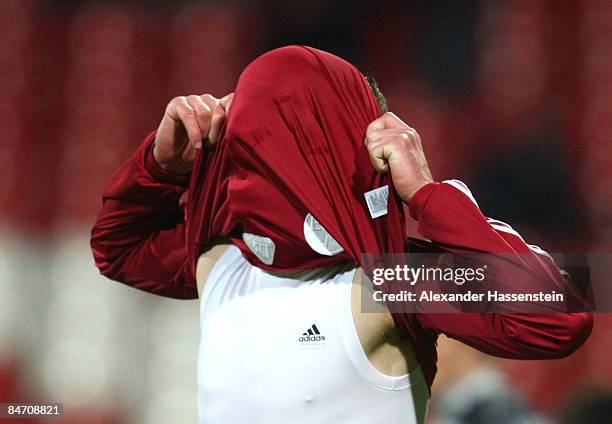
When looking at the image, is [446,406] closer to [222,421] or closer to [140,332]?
[140,332]

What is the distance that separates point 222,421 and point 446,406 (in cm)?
65

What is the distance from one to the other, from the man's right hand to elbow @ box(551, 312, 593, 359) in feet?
1.02

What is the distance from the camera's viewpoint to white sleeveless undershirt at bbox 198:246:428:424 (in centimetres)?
61

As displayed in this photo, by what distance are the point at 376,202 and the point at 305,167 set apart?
59mm

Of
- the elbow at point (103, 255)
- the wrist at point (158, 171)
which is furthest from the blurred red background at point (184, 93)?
the wrist at point (158, 171)

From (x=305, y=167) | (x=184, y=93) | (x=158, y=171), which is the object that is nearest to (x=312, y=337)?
(x=305, y=167)

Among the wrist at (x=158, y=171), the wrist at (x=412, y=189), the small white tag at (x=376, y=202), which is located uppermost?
the wrist at (x=412, y=189)

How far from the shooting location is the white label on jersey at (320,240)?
2.02 feet

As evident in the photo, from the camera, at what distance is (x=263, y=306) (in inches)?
25.5

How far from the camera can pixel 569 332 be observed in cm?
57

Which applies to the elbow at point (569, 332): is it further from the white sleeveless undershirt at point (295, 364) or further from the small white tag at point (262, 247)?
the small white tag at point (262, 247)

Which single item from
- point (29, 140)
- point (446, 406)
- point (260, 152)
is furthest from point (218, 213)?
point (29, 140)

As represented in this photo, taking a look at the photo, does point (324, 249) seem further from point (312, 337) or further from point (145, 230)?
point (145, 230)

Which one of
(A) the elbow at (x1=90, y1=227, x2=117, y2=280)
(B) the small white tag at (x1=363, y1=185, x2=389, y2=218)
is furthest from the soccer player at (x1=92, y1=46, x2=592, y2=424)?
(A) the elbow at (x1=90, y1=227, x2=117, y2=280)
